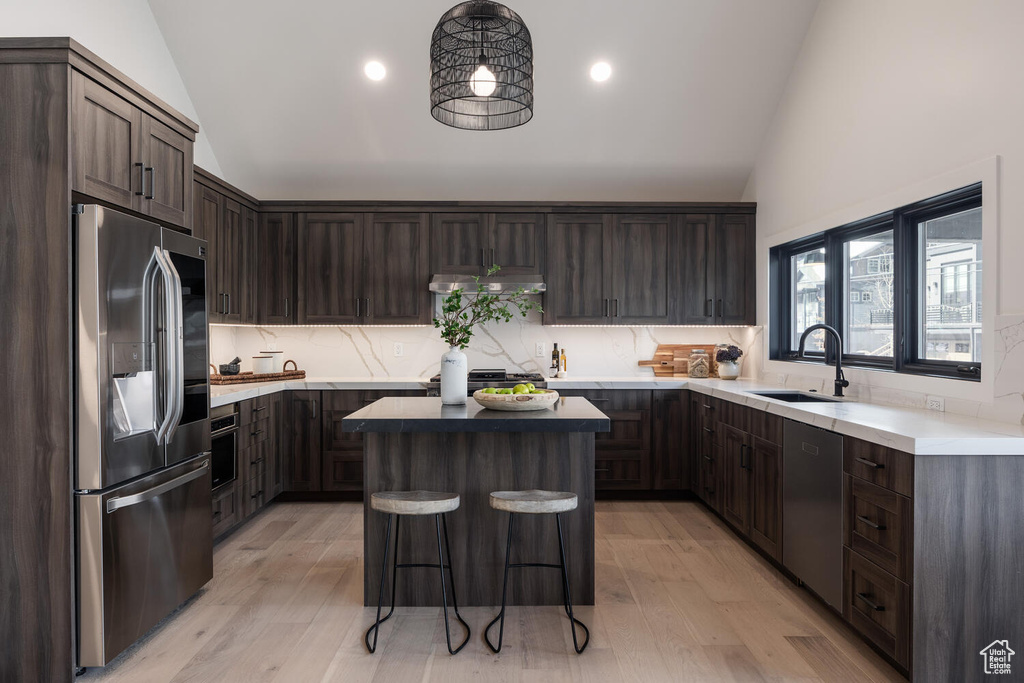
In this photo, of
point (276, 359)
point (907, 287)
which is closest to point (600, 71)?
point (907, 287)

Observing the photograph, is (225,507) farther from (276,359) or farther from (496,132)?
(496,132)

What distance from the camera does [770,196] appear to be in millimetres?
4973

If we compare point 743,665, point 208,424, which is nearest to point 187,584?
point 208,424

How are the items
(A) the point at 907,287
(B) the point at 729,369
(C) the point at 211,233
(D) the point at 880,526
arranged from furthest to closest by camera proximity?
(B) the point at 729,369
(C) the point at 211,233
(A) the point at 907,287
(D) the point at 880,526

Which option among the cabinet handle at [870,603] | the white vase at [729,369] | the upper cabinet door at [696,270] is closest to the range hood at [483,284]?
the upper cabinet door at [696,270]

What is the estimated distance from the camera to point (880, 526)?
8.15ft

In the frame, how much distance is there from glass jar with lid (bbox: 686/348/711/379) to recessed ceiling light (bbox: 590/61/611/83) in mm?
2258

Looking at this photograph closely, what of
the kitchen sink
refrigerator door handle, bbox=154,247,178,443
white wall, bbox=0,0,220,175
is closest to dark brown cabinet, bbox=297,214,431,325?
white wall, bbox=0,0,220,175

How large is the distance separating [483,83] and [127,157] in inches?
59.0

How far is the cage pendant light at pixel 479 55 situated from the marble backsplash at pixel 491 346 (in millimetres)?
2898

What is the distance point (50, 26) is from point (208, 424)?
86.1 inches

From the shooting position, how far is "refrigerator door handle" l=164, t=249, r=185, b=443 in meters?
2.81

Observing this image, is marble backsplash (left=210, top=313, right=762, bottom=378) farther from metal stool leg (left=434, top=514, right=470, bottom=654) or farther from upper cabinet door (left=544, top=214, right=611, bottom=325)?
metal stool leg (left=434, top=514, right=470, bottom=654)

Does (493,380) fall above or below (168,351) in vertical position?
below
